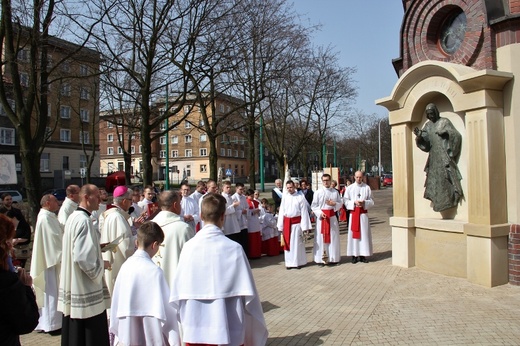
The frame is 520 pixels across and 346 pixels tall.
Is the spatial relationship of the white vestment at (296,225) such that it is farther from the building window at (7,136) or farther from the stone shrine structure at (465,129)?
the building window at (7,136)

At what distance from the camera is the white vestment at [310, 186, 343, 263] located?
10414mm

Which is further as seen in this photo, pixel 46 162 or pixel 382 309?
pixel 46 162

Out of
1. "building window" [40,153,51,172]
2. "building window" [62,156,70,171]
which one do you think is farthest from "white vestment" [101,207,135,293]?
"building window" [62,156,70,171]

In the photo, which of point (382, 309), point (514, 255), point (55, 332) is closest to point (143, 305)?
point (55, 332)

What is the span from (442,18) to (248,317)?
7872 millimetres

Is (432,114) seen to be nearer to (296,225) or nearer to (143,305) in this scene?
(296,225)

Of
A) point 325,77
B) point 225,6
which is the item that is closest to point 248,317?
point 225,6

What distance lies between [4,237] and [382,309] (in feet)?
18.0

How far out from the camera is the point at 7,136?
45812 mm

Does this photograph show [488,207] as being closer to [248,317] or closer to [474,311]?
[474,311]

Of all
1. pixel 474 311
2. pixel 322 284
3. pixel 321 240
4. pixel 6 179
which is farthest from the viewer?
pixel 6 179

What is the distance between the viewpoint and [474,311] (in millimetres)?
6402

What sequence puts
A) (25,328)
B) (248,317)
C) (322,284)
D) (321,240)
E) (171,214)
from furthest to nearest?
(321,240)
(322,284)
(171,214)
(248,317)
(25,328)

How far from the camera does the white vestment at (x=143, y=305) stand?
396 cm
